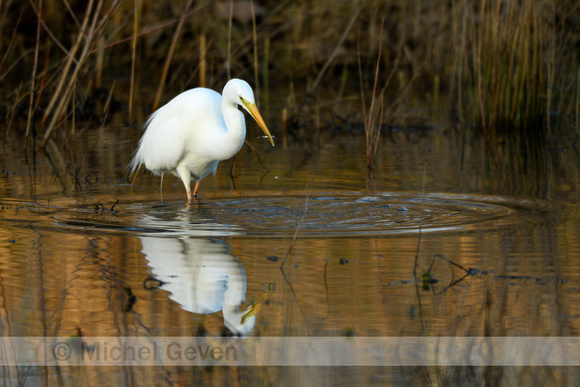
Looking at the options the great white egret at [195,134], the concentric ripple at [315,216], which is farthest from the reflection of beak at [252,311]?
the great white egret at [195,134]

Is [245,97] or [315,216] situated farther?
[245,97]

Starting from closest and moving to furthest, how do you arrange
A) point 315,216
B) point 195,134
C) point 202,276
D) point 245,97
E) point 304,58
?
1. point 202,276
2. point 315,216
3. point 245,97
4. point 195,134
5. point 304,58

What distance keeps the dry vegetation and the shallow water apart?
1446mm

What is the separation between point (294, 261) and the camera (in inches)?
170

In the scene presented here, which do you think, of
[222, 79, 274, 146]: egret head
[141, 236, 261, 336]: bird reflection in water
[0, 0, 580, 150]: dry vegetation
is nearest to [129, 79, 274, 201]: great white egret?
[222, 79, 274, 146]: egret head

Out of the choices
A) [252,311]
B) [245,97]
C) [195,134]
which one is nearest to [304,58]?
[195,134]

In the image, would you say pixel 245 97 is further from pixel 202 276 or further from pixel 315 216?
pixel 202 276

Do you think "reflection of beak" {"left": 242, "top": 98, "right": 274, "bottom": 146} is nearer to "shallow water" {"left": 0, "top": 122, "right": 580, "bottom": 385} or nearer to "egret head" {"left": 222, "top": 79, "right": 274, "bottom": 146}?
"egret head" {"left": 222, "top": 79, "right": 274, "bottom": 146}

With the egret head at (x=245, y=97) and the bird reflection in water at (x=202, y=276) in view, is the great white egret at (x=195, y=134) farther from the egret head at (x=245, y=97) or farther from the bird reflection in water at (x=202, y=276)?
the bird reflection in water at (x=202, y=276)

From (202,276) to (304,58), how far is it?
37.5 ft

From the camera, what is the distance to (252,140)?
10.1 m

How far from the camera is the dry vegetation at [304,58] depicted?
8.93 m

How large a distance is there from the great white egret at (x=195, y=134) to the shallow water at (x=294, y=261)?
0.24 m

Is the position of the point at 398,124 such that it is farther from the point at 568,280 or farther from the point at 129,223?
the point at 568,280
